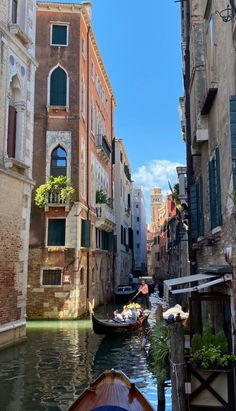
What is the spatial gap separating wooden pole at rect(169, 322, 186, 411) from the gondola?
1.35 ft

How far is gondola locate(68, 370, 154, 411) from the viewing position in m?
5.16

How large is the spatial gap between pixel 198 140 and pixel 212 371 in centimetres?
462

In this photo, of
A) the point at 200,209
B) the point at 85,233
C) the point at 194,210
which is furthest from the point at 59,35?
the point at 200,209

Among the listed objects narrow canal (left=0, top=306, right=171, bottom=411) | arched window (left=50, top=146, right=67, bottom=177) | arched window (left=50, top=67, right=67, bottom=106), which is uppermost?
arched window (left=50, top=67, right=67, bottom=106)

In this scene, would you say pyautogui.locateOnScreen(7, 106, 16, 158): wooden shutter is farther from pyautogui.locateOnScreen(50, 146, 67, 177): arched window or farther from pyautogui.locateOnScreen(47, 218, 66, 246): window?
pyautogui.locateOnScreen(50, 146, 67, 177): arched window

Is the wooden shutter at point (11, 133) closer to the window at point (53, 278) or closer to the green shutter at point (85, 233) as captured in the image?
the window at point (53, 278)

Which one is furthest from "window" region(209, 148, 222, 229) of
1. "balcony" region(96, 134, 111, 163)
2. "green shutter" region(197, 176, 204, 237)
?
"balcony" region(96, 134, 111, 163)

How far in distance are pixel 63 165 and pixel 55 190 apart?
142 centimetres

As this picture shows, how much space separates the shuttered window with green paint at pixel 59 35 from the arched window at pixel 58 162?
4.79m

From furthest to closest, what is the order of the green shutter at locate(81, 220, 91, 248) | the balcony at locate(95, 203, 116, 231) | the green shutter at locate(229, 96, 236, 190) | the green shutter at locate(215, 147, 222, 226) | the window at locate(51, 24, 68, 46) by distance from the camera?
the balcony at locate(95, 203, 116, 231)
the window at locate(51, 24, 68, 46)
the green shutter at locate(81, 220, 91, 248)
the green shutter at locate(215, 147, 222, 226)
the green shutter at locate(229, 96, 236, 190)

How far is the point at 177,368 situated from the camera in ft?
16.2

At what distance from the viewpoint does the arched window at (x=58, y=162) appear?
18.8 m

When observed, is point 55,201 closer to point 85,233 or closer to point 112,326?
→ point 85,233

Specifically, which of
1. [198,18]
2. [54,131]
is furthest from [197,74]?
[54,131]
